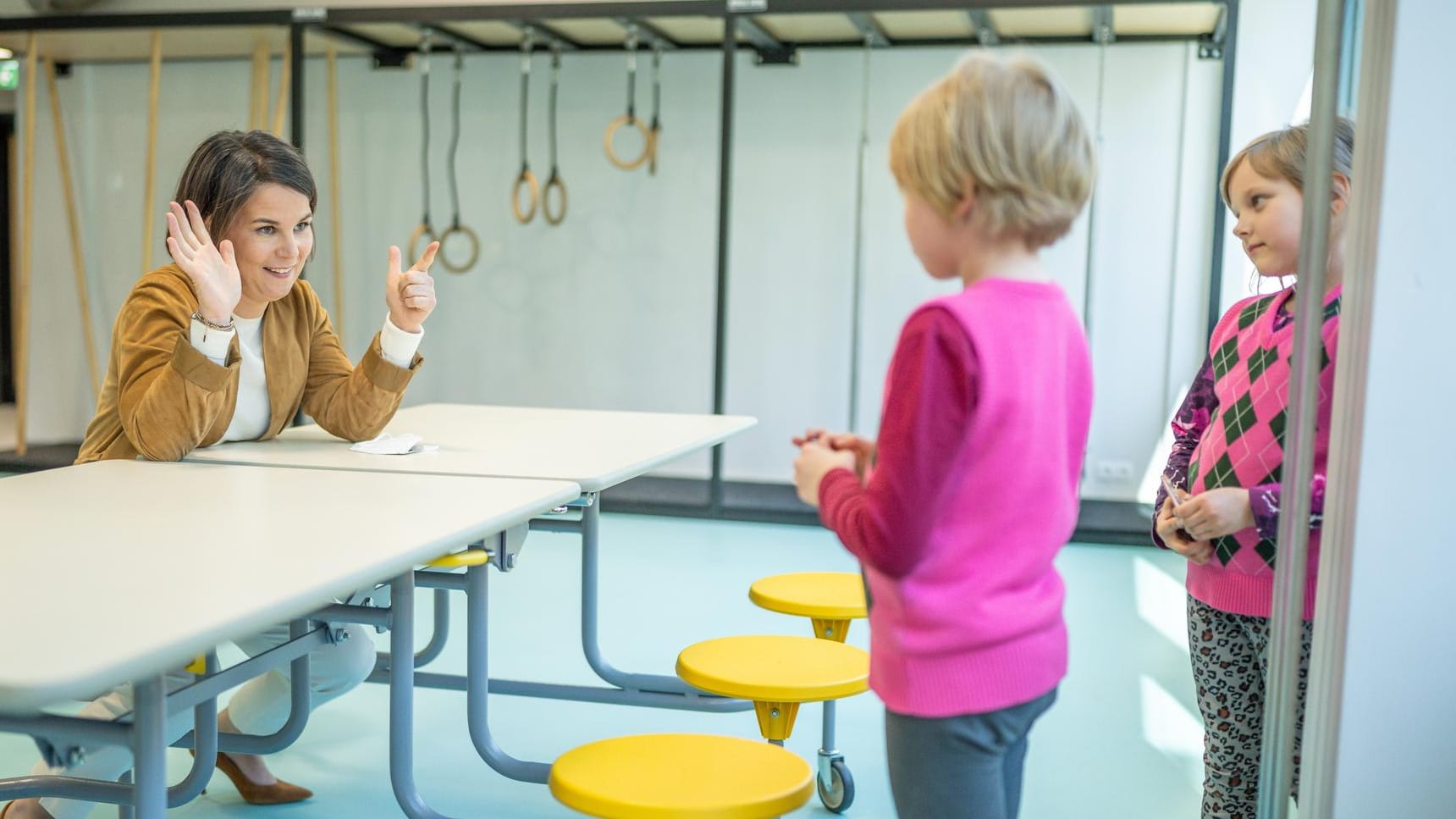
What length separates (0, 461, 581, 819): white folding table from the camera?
93cm

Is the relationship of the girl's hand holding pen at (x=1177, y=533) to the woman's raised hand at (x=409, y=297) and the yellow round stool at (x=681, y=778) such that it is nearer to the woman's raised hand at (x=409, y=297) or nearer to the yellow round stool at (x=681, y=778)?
the yellow round stool at (x=681, y=778)

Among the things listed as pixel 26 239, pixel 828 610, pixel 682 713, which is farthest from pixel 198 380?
pixel 26 239

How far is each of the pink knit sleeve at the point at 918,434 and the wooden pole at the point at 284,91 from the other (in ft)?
16.5

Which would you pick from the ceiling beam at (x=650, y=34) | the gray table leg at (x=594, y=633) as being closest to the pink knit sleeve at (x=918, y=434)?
the gray table leg at (x=594, y=633)

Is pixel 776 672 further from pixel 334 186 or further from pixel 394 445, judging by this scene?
pixel 334 186

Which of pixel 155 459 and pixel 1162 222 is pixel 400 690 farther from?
pixel 1162 222

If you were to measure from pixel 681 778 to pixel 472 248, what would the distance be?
16.3 ft

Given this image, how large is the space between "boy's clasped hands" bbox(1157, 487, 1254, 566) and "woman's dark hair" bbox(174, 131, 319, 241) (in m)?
1.46

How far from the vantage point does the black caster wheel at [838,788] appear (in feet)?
7.27

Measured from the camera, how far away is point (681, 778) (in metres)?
1.33

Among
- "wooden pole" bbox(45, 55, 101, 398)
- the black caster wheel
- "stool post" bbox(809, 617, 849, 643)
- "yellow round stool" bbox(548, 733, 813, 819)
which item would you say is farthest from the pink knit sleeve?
"wooden pole" bbox(45, 55, 101, 398)

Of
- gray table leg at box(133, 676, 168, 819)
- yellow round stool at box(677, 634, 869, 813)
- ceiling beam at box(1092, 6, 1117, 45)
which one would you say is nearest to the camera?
gray table leg at box(133, 676, 168, 819)

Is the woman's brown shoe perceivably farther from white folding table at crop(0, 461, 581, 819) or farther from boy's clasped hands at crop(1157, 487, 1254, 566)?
boy's clasped hands at crop(1157, 487, 1254, 566)

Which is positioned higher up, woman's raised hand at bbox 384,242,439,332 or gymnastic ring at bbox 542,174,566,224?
gymnastic ring at bbox 542,174,566,224
